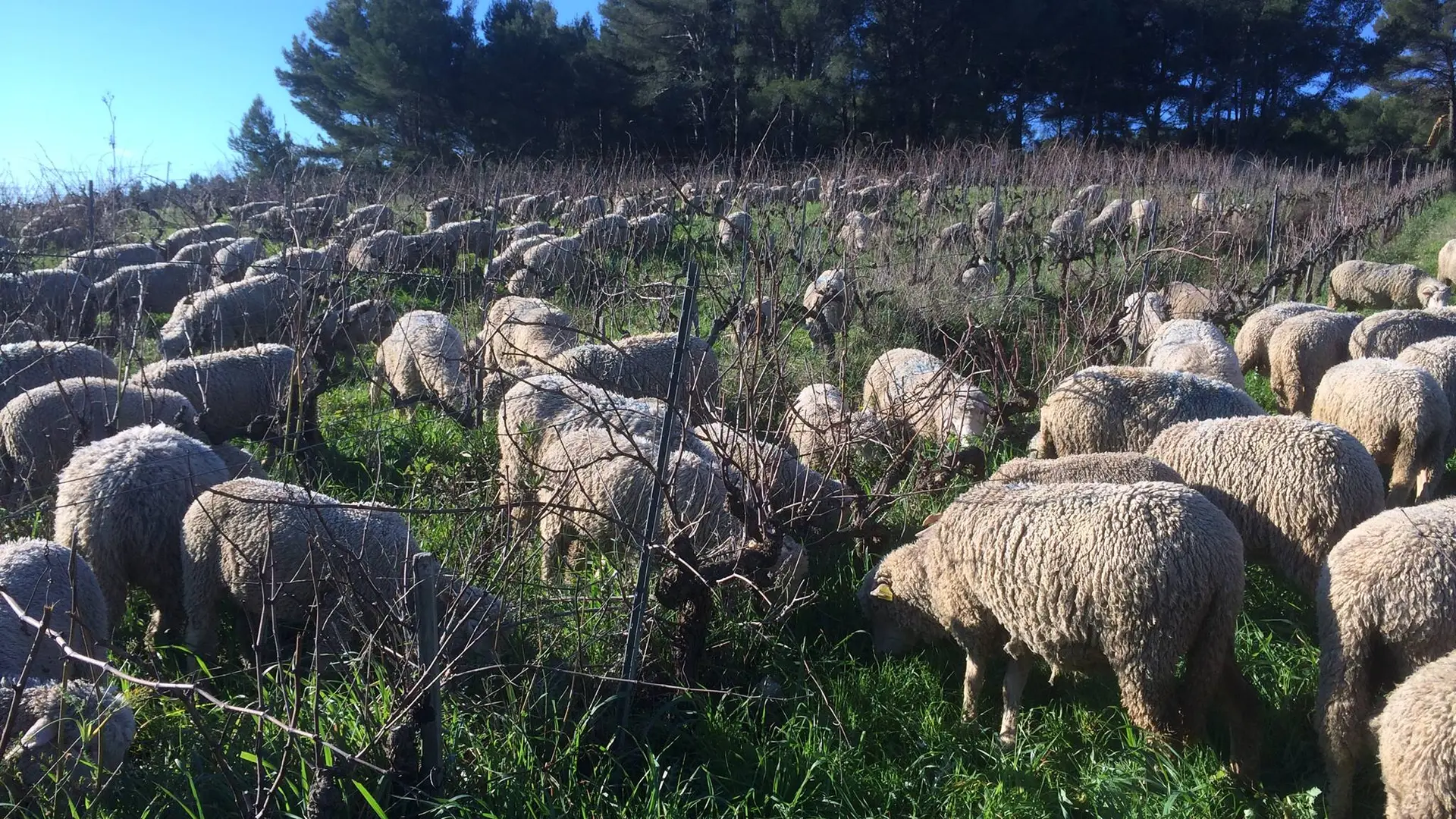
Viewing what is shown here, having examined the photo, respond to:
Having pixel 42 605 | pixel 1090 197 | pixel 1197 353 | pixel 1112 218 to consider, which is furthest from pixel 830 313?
pixel 1090 197

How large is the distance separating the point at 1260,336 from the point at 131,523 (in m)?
7.76

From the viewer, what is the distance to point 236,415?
6258 mm

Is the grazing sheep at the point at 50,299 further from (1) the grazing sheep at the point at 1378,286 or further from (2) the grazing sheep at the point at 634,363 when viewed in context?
(1) the grazing sheep at the point at 1378,286

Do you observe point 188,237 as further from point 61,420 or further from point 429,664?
point 429,664

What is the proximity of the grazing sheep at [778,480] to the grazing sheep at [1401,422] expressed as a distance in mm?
2819

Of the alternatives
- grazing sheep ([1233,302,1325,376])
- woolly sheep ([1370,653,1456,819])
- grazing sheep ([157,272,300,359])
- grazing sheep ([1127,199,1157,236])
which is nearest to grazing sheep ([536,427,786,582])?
woolly sheep ([1370,653,1456,819])

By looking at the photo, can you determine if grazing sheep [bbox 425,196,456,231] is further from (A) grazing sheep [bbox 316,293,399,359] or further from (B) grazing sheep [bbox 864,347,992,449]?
(B) grazing sheep [bbox 864,347,992,449]

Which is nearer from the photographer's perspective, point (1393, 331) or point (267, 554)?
point (267, 554)

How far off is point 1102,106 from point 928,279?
2607 centimetres

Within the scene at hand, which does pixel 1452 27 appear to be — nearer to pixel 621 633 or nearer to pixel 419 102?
pixel 419 102

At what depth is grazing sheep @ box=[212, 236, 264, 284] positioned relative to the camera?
9.80m

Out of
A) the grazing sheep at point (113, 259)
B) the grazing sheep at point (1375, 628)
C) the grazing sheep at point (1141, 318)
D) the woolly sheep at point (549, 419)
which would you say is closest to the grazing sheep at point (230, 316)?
the grazing sheep at point (113, 259)

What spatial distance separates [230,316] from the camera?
841cm

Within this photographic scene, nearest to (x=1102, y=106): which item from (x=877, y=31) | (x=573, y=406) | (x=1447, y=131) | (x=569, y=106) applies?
(x=877, y=31)
